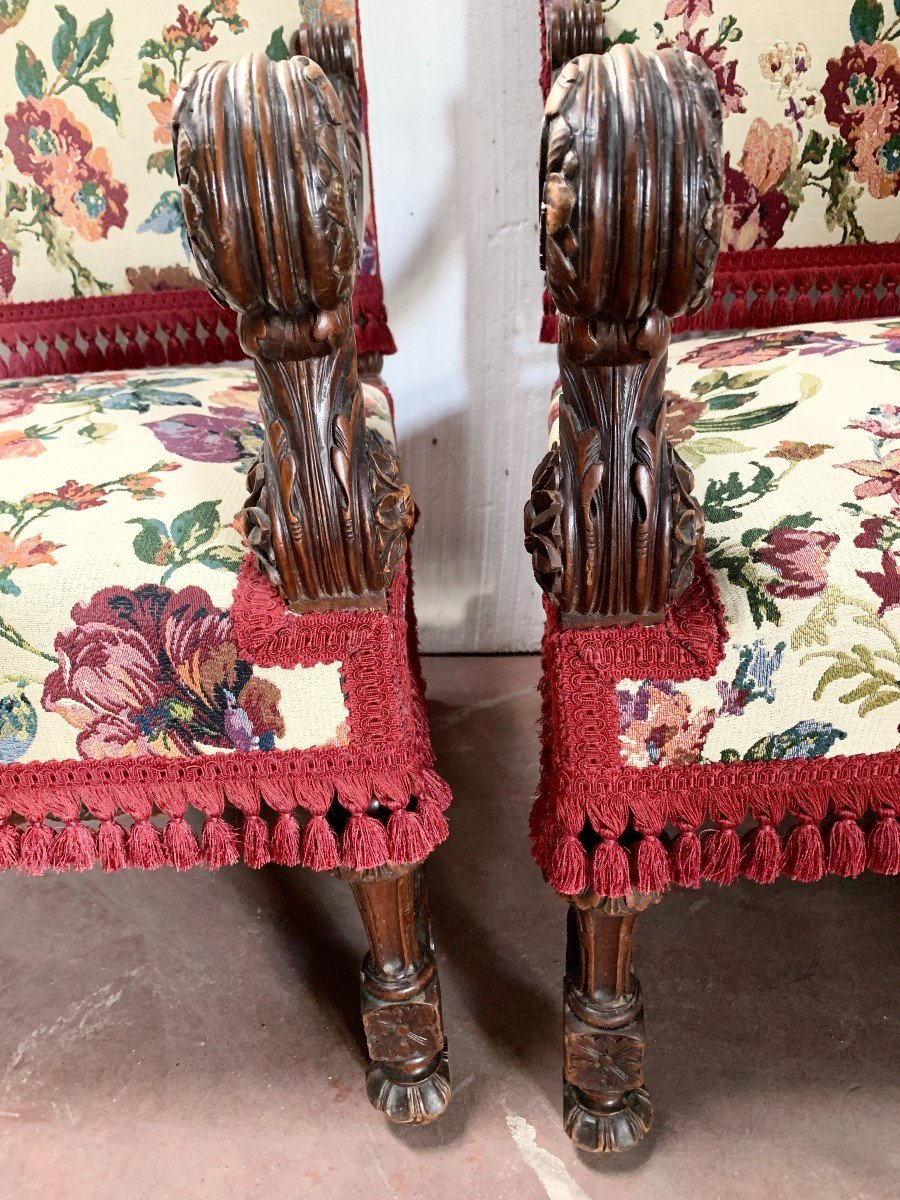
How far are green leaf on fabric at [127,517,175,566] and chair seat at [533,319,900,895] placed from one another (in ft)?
0.76

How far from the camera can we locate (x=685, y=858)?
574 millimetres

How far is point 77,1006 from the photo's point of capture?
2.97ft

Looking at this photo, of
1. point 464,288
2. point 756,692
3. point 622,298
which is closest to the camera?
point 622,298

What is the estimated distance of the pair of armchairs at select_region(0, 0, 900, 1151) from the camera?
0.40m

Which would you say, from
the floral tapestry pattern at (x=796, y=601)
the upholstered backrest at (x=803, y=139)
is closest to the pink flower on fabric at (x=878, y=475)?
the floral tapestry pattern at (x=796, y=601)

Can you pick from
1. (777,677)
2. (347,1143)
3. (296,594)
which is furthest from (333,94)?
(347,1143)

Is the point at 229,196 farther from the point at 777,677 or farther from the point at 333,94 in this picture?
the point at 777,677

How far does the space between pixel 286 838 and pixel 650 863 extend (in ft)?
0.74

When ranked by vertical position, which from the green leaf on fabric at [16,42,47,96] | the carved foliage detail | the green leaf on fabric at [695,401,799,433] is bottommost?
the carved foliage detail

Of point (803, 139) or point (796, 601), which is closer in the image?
point (796, 601)

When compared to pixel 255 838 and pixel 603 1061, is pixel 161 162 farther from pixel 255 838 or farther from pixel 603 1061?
pixel 603 1061

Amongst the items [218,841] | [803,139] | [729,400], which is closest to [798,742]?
[729,400]

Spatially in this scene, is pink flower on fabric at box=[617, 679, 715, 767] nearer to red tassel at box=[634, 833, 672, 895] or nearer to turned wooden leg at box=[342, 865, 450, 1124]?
red tassel at box=[634, 833, 672, 895]

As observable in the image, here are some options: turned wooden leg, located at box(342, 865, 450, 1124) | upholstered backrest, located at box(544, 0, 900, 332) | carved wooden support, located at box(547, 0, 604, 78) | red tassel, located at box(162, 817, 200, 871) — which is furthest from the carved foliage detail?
carved wooden support, located at box(547, 0, 604, 78)
